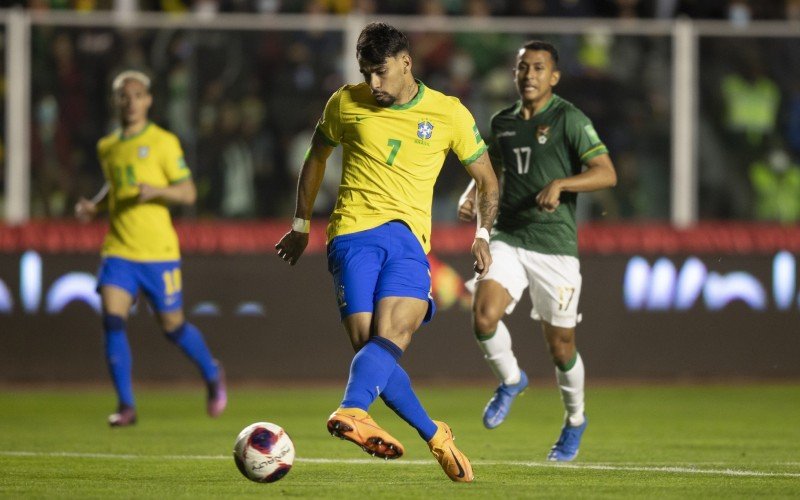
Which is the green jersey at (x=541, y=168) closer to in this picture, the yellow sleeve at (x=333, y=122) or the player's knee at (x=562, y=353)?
the player's knee at (x=562, y=353)

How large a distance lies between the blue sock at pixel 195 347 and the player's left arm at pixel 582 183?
3.70m

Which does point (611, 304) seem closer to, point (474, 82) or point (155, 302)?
point (474, 82)

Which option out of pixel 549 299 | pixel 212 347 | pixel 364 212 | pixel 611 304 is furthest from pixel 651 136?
pixel 364 212

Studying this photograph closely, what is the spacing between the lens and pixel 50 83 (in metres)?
15.1

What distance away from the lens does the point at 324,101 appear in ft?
50.6

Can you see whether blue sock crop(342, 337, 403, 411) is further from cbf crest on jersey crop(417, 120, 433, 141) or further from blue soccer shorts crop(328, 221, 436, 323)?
cbf crest on jersey crop(417, 120, 433, 141)

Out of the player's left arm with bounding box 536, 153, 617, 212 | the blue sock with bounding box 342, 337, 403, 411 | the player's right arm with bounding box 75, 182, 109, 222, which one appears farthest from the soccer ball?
the player's right arm with bounding box 75, 182, 109, 222

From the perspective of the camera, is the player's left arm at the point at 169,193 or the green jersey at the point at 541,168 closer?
the green jersey at the point at 541,168

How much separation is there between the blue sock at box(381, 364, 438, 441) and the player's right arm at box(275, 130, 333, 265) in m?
0.88

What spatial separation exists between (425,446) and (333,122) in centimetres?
283

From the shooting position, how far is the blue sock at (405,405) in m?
7.14

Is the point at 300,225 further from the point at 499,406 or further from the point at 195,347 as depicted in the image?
the point at 195,347

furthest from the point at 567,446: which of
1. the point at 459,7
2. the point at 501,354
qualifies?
the point at 459,7

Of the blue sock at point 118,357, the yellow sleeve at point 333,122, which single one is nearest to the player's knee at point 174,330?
the blue sock at point 118,357
